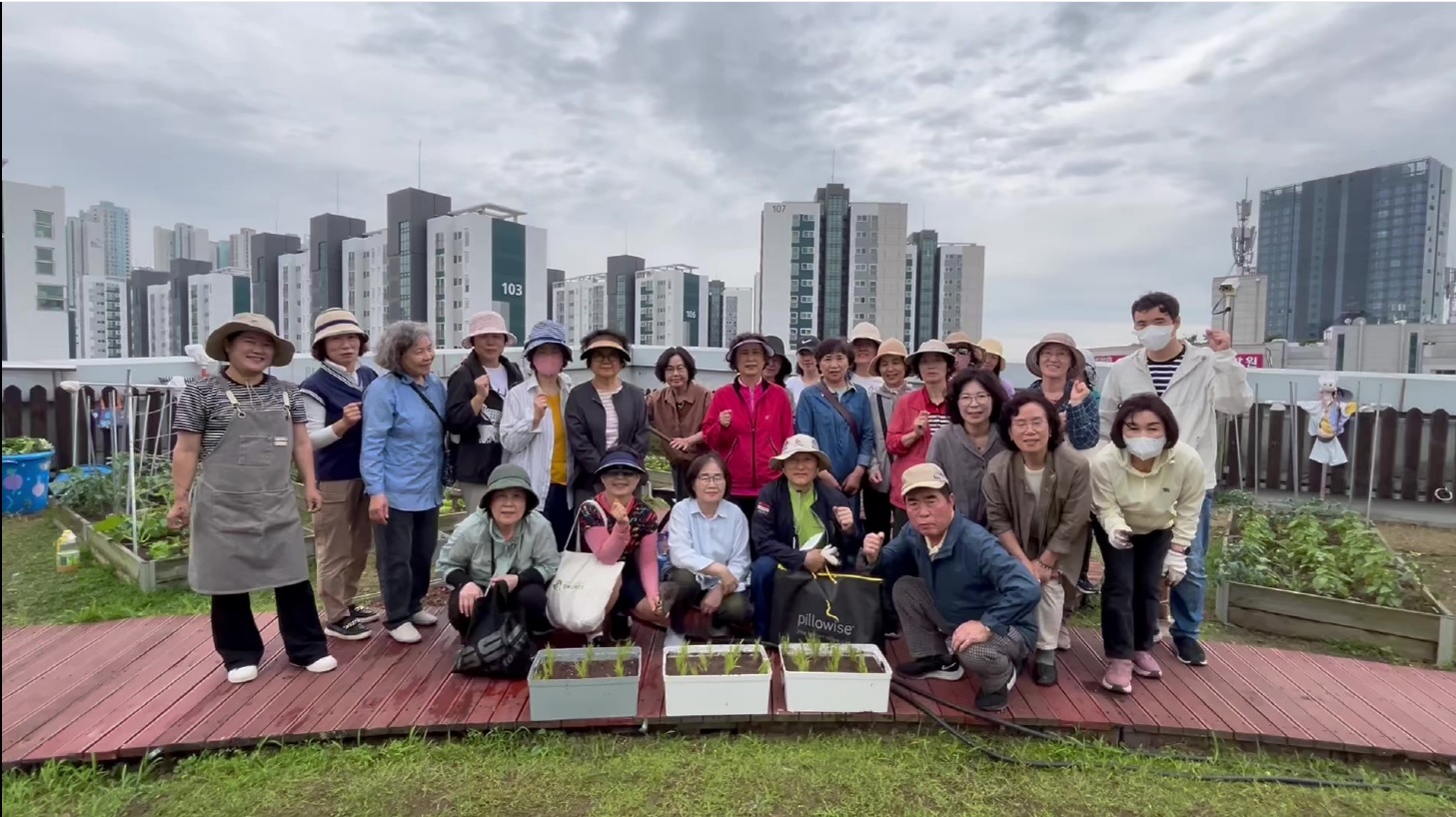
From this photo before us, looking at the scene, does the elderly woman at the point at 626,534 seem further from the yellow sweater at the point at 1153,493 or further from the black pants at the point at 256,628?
the yellow sweater at the point at 1153,493

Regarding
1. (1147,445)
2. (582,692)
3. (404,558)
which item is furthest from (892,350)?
(404,558)

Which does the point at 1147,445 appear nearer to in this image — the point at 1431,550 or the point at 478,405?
the point at 478,405

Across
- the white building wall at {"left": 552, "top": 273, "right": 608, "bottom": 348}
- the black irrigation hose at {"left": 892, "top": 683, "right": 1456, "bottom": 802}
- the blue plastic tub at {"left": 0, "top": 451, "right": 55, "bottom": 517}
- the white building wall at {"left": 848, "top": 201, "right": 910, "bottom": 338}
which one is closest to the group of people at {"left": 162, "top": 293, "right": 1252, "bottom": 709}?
the black irrigation hose at {"left": 892, "top": 683, "right": 1456, "bottom": 802}

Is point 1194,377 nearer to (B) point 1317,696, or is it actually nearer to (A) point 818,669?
(B) point 1317,696

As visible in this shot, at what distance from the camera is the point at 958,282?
50719mm

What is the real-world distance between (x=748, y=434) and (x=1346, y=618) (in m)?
3.60

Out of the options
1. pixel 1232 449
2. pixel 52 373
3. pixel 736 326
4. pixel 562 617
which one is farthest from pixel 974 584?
pixel 736 326

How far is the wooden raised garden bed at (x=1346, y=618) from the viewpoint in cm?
410

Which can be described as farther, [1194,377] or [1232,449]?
[1232,449]

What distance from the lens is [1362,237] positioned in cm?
3891

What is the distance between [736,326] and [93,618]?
6693 centimetres

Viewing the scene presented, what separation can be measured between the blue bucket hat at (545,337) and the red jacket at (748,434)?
942mm

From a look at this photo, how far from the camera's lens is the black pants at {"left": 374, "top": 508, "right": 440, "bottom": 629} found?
12.6 feet

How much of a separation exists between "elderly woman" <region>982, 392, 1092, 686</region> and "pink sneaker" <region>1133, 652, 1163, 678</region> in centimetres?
43
